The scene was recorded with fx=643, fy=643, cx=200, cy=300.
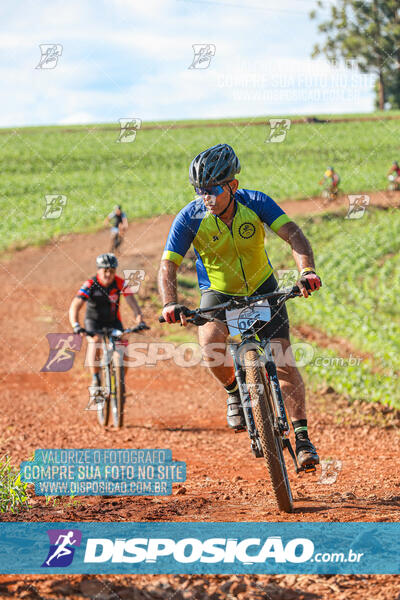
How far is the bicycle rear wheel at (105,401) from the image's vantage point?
30.4 feet

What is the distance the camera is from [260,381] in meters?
4.81

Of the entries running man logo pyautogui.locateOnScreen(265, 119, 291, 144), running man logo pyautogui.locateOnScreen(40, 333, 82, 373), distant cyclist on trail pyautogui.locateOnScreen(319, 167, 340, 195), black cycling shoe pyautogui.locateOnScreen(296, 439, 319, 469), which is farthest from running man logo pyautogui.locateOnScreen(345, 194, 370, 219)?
black cycling shoe pyautogui.locateOnScreen(296, 439, 319, 469)

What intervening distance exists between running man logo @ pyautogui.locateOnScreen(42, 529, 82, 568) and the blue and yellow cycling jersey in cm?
223

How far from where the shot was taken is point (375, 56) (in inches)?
1721

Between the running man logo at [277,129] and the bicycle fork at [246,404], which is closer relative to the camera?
the bicycle fork at [246,404]

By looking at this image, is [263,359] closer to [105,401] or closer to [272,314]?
[272,314]

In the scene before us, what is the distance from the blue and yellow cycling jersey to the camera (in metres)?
5.29

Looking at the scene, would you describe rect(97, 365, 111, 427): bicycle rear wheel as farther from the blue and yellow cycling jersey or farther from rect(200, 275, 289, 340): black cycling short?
the blue and yellow cycling jersey

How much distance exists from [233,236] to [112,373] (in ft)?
14.7

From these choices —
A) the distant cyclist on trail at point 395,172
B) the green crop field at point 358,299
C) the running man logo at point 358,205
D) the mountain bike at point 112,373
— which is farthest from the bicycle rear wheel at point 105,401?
the distant cyclist on trail at point 395,172

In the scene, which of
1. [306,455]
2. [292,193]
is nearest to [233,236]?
[306,455]

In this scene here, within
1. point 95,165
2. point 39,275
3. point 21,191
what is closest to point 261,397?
point 39,275

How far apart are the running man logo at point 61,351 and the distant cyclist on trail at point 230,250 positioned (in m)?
9.48

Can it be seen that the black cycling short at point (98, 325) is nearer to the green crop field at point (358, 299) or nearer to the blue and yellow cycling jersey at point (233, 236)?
the green crop field at point (358, 299)
